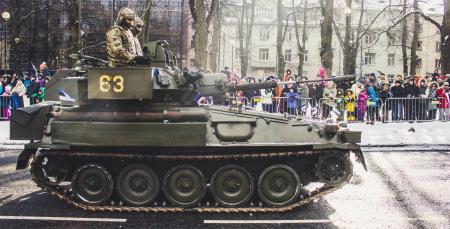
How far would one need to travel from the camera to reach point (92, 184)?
29.5 feet

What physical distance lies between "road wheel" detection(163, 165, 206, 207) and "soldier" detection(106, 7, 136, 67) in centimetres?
194

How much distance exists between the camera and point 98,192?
29.5ft

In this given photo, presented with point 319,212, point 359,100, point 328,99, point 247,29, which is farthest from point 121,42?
point 247,29

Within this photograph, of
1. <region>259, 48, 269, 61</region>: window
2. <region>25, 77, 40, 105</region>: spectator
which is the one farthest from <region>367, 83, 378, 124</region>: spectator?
<region>259, 48, 269, 61</region>: window

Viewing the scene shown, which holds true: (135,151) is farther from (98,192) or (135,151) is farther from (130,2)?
(130,2)

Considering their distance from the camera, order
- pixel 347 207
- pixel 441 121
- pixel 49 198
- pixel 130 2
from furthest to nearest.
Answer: pixel 130 2, pixel 441 121, pixel 49 198, pixel 347 207

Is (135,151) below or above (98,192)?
above

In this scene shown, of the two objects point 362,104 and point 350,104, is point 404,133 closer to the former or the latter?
point 362,104

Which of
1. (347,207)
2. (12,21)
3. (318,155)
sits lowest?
(347,207)

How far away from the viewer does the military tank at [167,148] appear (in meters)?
8.59

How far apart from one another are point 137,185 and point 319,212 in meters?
2.97

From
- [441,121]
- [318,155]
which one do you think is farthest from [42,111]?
[441,121]

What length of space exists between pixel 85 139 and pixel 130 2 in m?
38.9

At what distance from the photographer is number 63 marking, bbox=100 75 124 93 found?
856 centimetres
